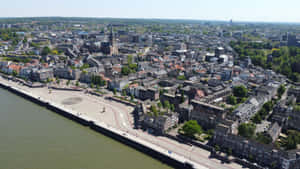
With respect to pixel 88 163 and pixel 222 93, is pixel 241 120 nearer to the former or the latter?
pixel 222 93

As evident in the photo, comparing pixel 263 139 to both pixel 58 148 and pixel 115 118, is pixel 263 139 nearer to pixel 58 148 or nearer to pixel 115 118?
pixel 115 118

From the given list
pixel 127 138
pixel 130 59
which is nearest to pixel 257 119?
pixel 127 138

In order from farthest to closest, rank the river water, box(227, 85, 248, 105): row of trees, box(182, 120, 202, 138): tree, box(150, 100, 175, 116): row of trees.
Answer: box(227, 85, 248, 105): row of trees
box(150, 100, 175, 116): row of trees
box(182, 120, 202, 138): tree
the river water

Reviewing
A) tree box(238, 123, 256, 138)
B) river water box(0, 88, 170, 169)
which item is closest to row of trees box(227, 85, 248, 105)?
tree box(238, 123, 256, 138)

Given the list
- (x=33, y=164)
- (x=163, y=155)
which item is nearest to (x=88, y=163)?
(x=33, y=164)

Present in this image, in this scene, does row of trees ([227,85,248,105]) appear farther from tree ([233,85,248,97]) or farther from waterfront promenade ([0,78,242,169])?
waterfront promenade ([0,78,242,169])

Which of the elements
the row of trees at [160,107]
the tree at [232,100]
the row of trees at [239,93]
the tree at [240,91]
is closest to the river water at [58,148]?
the row of trees at [160,107]

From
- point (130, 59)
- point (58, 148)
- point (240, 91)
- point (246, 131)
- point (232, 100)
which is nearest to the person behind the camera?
point (246, 131)
